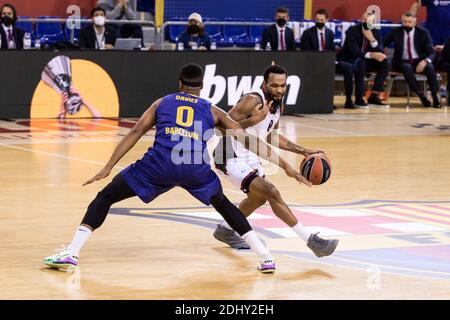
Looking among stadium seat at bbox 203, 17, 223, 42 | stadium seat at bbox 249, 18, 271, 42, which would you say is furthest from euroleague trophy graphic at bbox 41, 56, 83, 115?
stadium seat at bbox 249, 18, 271, 42

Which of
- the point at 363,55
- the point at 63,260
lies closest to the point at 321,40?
the point at 363,55

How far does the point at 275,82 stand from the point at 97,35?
11732 mm

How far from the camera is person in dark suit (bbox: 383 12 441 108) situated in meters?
24.4

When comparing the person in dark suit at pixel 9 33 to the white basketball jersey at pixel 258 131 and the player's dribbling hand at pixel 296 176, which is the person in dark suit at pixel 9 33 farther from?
the player's dribbling hand at pixel 296 176

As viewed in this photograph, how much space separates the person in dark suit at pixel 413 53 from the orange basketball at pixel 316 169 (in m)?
14.7

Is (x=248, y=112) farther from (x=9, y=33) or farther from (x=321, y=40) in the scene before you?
(x=321, y=40)

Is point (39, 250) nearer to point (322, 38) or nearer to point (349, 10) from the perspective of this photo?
point (322, 38)

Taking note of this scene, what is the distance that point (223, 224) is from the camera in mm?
10672

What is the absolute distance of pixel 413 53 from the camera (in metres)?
24.6

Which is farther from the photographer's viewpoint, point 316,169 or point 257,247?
point 316,169

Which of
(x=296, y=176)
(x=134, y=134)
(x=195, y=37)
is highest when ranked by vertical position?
(x=134, y=134)

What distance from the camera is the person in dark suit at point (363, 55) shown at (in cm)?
2391

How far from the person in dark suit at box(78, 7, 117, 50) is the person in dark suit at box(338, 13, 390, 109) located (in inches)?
206

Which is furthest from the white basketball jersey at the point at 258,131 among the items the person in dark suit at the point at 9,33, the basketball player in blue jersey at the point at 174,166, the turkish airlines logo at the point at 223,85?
the person in dark suit at the point at 9,33
